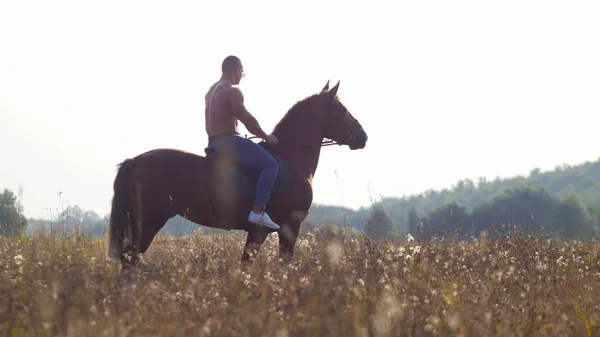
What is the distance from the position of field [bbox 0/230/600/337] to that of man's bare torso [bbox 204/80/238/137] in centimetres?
178

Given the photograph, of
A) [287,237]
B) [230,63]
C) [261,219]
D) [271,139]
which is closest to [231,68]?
[230,63]

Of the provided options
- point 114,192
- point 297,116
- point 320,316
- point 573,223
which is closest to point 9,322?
point 320,316

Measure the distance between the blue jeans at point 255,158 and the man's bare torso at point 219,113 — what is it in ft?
0.63

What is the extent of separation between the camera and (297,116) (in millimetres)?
11219

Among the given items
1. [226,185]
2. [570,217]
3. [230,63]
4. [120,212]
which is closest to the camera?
[120,212]

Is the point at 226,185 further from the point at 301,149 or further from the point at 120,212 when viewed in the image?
the point at 301,149

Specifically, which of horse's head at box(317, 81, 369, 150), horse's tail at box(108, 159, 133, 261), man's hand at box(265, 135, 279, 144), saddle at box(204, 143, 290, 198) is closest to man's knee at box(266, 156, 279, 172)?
saddle at box(204, 143, 290, 198)

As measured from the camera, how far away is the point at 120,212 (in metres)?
8.95

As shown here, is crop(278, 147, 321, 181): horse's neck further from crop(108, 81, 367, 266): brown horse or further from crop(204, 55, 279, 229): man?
crop(204, 55, 279, 229): man

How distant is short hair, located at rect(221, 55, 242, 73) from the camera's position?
1010 centimetres

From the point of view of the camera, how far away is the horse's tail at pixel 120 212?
891 cm

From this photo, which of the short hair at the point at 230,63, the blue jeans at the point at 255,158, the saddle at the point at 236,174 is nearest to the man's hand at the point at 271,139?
the blue jeans at the point at 255,158

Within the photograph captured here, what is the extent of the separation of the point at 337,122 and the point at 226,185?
8.46ft

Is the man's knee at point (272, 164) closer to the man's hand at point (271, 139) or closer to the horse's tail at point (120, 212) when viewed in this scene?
the man's hand at point (271, 139)
